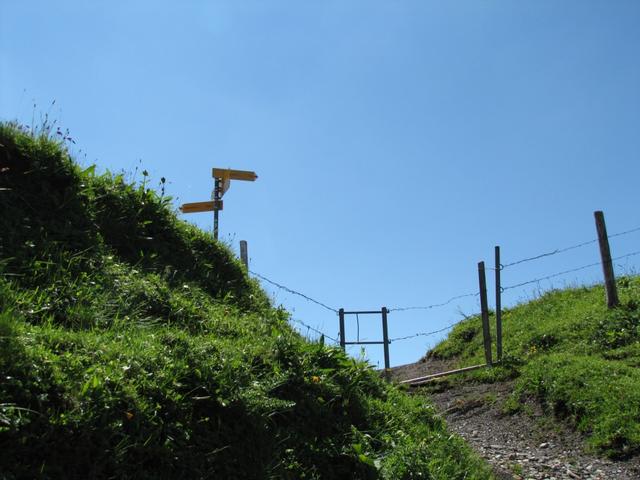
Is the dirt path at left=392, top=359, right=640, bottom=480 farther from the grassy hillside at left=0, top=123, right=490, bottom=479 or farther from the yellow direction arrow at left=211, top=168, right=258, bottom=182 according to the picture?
the yellow direction arrow at left=211, top=168, right=258, bottom=182

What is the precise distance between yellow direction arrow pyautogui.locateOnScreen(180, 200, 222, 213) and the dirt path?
5424 mm

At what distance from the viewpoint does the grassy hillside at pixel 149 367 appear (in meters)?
3.30

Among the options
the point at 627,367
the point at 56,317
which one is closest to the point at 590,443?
the point at 627,367

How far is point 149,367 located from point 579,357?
879cm

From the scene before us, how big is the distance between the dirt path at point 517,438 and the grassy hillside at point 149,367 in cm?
175

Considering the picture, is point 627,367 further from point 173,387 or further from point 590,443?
point 173,387

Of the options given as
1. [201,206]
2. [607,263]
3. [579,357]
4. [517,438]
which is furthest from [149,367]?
[607,263]

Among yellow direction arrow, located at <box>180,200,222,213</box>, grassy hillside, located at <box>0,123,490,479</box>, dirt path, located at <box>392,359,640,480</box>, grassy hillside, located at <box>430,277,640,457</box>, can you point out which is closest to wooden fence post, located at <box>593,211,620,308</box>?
grassy hillside, located at <box>430,277,640,457</box>

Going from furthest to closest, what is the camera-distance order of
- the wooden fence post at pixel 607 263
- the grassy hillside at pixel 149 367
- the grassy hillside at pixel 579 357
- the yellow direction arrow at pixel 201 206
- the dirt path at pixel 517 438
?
the wooden fence post at pixel 607 263
the yellow direction arrow at pixel 201 206
the grassy hillside at pixel 579 357
the dirt path at pixel 517 438
the grassy hillside at pixel 149 367

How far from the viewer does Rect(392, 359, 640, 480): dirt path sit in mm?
7289

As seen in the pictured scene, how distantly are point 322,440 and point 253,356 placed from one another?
88 cm

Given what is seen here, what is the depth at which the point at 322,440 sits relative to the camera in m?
4.63

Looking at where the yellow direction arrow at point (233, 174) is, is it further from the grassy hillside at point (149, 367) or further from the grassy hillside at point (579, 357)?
the grassy hillside at point (579, 357)

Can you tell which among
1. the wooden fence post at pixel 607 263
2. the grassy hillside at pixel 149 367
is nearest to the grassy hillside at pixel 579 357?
the wooden fence post at pixel 607 263
